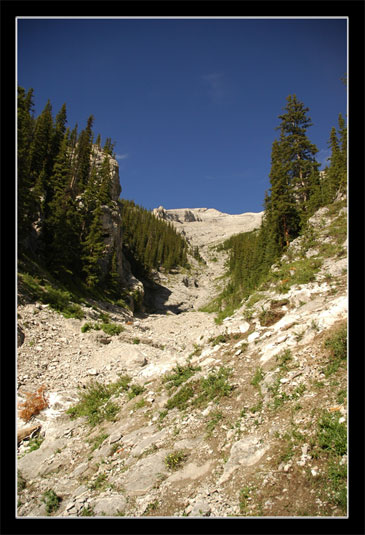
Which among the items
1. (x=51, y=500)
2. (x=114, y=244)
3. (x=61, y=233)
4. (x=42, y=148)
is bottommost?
(x=51, y=500)

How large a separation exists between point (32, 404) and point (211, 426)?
741cm

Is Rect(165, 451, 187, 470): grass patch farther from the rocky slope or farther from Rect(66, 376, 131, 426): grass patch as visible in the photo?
Rect(66, 376, 131, 426): grass patch

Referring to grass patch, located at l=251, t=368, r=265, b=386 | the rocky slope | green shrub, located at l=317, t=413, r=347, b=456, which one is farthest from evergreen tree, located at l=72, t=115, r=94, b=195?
green shrub, located at l=317, t=413, r=347, b=456

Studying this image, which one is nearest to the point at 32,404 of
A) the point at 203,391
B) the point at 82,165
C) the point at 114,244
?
the point at 203,391

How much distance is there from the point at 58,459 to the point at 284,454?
20.5 feet

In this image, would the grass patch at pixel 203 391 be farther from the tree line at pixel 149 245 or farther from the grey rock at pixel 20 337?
the tree line at pixel 149 245

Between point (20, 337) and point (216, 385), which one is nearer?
point (216, 385)

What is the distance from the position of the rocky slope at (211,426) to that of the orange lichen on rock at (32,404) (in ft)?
0.81

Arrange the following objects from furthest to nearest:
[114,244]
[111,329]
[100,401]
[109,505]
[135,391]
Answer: [114,244] → [111,329] → [100,401] → [135,391] → [109,505]

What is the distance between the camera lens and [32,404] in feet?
30.4

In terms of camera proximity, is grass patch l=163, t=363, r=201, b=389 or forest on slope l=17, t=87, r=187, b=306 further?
forest on slope l=17, t=87, r=187, b=306

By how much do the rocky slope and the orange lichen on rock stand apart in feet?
0.81

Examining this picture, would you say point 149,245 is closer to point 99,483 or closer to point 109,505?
point 99,483

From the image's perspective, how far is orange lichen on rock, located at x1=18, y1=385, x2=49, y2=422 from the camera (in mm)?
8859
